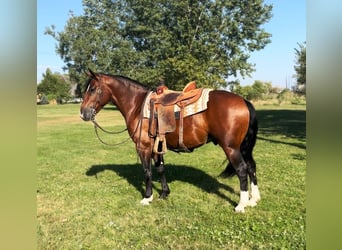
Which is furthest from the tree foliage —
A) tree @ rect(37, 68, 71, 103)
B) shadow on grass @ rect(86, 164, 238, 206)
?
tree @ rect(37, 68, 71, 103)

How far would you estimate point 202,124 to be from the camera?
501 cm

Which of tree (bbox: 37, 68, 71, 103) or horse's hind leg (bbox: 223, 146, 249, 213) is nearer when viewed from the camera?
horse's hind leg (bbox: 223, 146, 249, 213)

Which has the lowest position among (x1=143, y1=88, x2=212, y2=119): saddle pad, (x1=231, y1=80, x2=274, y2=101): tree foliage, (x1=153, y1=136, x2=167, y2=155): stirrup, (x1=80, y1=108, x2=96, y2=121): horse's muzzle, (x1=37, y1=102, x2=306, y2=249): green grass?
(x1=37, y1=102, x2=306, y2=249): green grass

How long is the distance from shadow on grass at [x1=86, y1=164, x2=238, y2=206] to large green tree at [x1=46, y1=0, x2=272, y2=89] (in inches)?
786

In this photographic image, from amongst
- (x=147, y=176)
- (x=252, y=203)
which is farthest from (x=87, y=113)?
(x=252, y=203)

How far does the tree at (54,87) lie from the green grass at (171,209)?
159ft

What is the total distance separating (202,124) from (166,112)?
2.05 ft

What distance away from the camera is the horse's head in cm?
550

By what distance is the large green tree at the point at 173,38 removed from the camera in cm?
3263

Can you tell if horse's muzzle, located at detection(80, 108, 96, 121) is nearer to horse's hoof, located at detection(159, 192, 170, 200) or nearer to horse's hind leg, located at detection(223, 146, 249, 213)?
horse's hoof, located at detection(159, 192, 170, 200)

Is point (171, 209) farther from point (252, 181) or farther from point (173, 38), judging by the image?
point (173, 38)

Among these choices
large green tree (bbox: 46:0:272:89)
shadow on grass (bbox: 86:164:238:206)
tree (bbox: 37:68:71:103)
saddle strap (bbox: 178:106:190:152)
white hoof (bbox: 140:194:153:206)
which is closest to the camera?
saddle strap (bbox: 178:106:190:152)

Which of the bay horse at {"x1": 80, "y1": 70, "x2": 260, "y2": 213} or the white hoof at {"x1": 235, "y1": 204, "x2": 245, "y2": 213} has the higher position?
the bay horse at {"x1": 80, "y1": 70, "x2": 260, "y2": 213}
